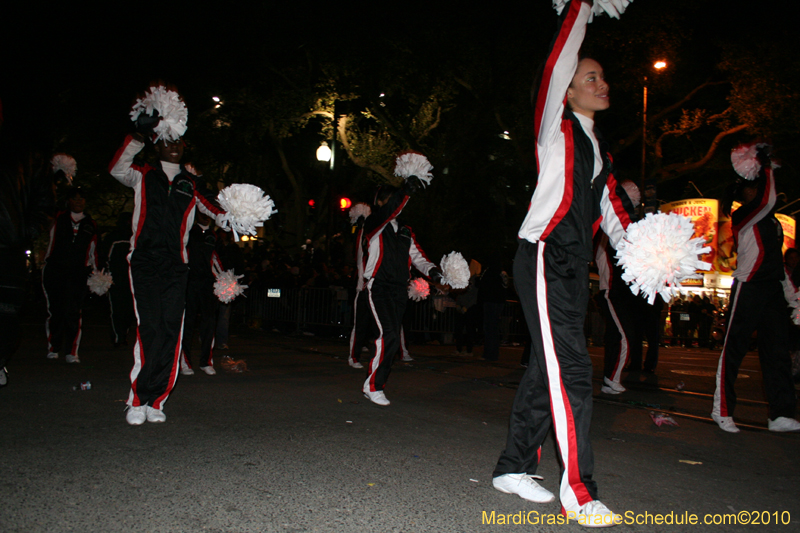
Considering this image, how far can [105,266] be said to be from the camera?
8.84 m

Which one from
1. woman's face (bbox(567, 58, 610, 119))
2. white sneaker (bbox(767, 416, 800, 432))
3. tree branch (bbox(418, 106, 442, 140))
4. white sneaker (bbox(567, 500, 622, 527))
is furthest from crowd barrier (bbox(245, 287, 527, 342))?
white sneaker (bbox(567, 500, 622, 527))

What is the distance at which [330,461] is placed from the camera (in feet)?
11.9

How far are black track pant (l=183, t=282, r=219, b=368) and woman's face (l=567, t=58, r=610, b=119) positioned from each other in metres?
5.33

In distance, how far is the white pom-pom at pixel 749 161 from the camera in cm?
538

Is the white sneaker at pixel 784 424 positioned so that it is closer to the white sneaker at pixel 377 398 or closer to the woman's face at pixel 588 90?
the white sneaker at pixel 377 398

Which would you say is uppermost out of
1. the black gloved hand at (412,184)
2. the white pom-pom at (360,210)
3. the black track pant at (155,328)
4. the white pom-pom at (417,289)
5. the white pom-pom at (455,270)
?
the white pom-pom at (360,210)

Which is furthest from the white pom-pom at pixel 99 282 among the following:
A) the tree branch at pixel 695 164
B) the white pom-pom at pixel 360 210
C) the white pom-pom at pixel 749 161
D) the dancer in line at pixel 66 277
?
the tree branch at pixel 695 164

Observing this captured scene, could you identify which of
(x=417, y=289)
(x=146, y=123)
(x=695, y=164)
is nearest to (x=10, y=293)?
(x=146, y=123)

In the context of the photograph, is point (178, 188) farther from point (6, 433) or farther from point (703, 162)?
point (703, 162)

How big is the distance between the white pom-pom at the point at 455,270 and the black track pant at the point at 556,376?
2562mm

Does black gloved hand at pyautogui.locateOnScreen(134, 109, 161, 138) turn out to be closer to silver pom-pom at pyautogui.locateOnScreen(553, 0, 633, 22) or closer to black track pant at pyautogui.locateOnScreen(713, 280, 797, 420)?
silver pom-pom at pyautogui.locateOnScreen(553, 0, 633, 22)

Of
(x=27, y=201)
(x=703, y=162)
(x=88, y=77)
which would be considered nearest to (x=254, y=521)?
(x=27, y=201)

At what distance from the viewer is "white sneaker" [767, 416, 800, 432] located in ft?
16.8

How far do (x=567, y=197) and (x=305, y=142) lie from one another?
29187mm
